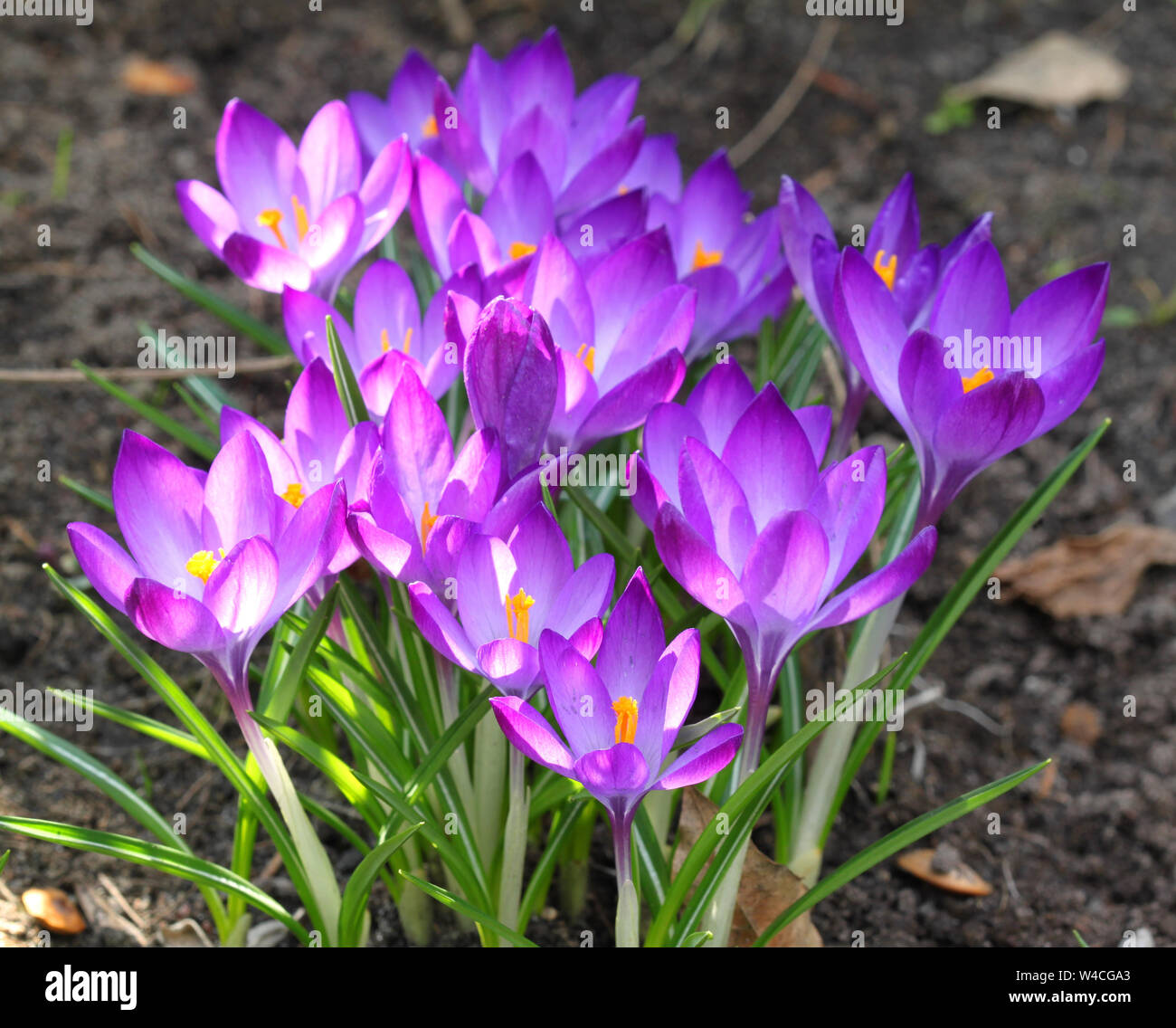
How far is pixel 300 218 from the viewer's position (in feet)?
5.47

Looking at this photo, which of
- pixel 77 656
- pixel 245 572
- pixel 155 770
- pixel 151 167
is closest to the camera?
pixel 245 572

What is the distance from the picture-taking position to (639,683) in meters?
1.25

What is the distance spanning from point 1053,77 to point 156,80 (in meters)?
2.44

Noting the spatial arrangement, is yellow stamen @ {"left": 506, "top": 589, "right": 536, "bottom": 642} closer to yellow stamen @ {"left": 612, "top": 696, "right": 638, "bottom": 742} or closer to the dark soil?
yellow stamen @ {"left": 612, "top": 696, "right": 638, "bottom": 742}

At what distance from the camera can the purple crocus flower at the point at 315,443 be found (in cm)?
131

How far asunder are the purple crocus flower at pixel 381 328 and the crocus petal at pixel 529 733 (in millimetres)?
432

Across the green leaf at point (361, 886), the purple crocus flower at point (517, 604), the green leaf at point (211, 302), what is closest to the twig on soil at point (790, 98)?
the green leaf at point (211, 302)

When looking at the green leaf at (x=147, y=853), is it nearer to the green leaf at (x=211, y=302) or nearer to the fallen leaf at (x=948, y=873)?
the green leaf at (x=211, y=302)

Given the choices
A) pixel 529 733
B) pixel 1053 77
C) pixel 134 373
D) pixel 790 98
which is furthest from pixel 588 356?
pixel 1053 77

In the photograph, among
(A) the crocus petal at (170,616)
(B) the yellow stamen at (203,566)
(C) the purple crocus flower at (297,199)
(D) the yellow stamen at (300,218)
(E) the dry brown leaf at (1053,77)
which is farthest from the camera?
(E) the dry brown leaf at (1053,77)

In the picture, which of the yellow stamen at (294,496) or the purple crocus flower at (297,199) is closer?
the yellow stamen at (294,496)

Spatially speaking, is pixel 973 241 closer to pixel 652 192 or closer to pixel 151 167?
pixel 652 192
